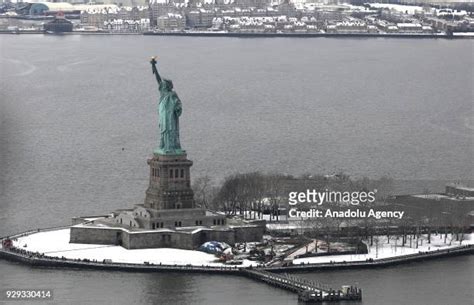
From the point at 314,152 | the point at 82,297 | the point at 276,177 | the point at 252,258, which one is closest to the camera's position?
the point at 82,297

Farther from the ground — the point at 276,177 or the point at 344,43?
the point at 276,177

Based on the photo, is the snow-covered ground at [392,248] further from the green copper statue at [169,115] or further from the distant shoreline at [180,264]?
the green copper statue at [169,115]

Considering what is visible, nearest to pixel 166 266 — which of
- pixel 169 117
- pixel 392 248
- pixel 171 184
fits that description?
pixel 171 184

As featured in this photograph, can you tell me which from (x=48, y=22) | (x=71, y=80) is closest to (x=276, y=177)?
(x=71, y=80)

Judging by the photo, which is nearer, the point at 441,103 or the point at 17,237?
the point at 17,237

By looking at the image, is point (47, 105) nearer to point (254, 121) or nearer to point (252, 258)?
point (254, 121)

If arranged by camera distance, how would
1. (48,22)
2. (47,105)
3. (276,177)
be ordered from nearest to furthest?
(276,177), (47,105), (48,22)

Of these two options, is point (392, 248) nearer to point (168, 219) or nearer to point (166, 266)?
point (168, 219)

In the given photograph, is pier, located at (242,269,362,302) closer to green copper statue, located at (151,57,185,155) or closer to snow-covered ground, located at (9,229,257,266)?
snow-covered ground, located at (9,229,257,266)
